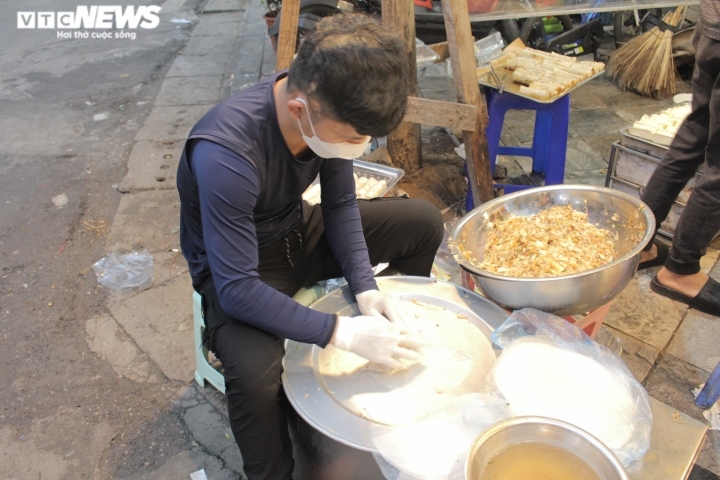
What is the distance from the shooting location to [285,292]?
2.01 meters

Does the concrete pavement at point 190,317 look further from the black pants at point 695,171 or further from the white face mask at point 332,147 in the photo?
the white face mask at point 332,147

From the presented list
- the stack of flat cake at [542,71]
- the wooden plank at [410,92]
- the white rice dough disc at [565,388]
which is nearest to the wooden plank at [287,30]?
the wooden plank at [410,92]

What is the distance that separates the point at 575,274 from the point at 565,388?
35cm

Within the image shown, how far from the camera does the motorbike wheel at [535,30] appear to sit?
5262 mm

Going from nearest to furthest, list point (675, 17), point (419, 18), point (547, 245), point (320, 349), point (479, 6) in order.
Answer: point (320, 349)
point (547, 245)
point (479, 6)
point (419, 18)
point (675, 17)

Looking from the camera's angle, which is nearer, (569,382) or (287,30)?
(569,382)

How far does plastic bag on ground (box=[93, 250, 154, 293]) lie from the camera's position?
123 inches

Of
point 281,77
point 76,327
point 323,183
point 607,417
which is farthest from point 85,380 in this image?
point 607,417

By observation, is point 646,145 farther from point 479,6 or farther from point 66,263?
point 66,263

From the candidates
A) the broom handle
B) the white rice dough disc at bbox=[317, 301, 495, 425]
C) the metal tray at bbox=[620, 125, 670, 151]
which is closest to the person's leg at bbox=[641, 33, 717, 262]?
the metal tray at bbox=[620, 125, 670, 151]

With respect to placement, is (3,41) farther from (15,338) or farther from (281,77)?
(281,77)

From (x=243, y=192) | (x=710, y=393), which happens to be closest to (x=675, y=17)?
(x=710, y=393)

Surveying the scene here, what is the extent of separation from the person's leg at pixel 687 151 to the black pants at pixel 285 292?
129 centimetres

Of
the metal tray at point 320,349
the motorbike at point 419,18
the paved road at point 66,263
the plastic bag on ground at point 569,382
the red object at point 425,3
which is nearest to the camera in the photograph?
the plastic bag on ground at point 569,382
